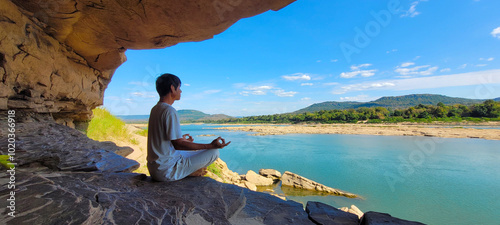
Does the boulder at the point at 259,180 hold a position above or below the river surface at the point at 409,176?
above

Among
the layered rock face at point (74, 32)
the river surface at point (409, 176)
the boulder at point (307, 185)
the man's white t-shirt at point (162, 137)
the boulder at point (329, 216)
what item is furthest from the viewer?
the boulder at point (307, 185)

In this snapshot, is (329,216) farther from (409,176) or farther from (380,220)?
(409,176)

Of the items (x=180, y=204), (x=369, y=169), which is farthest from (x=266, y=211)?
(x=369, y=169)

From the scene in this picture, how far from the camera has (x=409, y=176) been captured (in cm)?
1187

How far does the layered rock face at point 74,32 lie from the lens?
238 cm

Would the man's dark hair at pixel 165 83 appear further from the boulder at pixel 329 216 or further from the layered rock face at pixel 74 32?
the boulder at pixel 329 216

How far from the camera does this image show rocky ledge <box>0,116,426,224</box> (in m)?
1.42

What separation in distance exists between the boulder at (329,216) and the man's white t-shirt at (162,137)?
4.44 ft

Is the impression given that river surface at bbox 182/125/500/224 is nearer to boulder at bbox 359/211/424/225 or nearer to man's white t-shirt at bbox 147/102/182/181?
boulder at bbox 359/211/424/225

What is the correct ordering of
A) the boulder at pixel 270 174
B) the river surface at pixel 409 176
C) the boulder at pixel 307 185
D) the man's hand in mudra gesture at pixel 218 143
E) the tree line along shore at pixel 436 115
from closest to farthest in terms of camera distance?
the man's hand in mudra gesture at pixel 218 143
the river surface at pixel 409 176
the boulder at pixel 307 185
the boulder at pixel 270 174
the tree line along shore at pixel 436 115

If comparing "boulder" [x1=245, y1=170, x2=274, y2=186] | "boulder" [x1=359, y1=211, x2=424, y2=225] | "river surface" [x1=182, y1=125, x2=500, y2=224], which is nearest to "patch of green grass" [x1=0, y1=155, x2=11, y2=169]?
"boulder" [x1=359, y1=211, x2=424, y2=225]

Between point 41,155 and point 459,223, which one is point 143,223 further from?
point 459,223

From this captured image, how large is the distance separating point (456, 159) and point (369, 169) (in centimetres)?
691

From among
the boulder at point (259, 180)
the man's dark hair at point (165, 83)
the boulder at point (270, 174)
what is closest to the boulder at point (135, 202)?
the man's dark hair at point (165, 83)
